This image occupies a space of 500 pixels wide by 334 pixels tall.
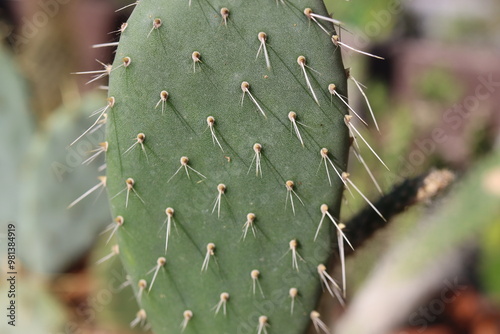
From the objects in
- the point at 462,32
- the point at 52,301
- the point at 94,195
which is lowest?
the point at 462,32

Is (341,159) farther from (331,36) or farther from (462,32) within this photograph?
(462,32)

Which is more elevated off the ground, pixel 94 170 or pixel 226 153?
pixel 226 153

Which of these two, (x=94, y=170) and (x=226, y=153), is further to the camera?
(x=94, y=170)

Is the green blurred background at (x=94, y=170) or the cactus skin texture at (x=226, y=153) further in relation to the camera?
the green blurred background at (x=94, y=170)

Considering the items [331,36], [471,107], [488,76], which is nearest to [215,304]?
[331,36]
